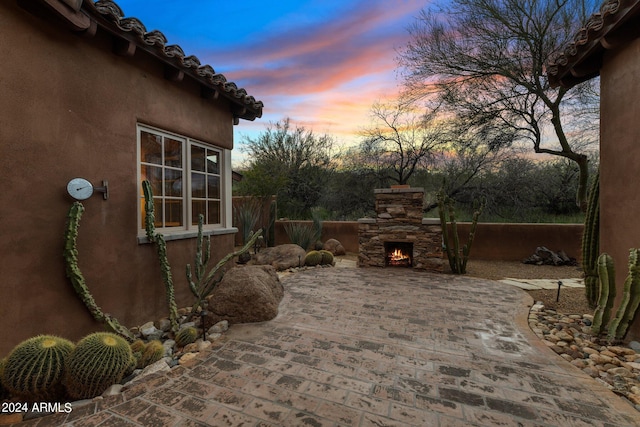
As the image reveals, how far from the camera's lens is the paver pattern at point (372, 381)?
1838mm

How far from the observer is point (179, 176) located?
13.4 ft

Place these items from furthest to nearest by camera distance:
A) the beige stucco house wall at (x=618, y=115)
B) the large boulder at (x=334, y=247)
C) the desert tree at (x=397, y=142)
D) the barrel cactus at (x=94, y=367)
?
the desert tree at (x=397, y=142) < the large boulder at (x=334, y=247) < the beige stucco house wall at (x=618, y=115) < the barrel cactus at (x=94, y=367)

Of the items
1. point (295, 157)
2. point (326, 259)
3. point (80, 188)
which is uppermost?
point (295, 157)

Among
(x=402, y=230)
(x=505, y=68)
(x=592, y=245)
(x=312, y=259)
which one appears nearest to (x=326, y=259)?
(x=312, y=259)

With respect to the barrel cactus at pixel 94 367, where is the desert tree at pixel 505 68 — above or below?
above

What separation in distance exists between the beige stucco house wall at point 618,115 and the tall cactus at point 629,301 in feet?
0.51

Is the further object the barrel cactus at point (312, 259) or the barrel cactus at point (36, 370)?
the barrel cactus at point (312, 259)

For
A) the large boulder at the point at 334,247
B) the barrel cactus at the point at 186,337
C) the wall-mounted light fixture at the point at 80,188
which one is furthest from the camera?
the large boulder at the point at 334,247

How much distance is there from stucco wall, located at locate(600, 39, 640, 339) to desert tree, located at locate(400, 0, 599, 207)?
2.90 m

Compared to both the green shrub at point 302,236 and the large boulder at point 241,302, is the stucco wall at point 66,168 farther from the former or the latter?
the green shrub at point 302,236

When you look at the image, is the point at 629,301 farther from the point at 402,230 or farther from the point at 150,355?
the point at 150,355

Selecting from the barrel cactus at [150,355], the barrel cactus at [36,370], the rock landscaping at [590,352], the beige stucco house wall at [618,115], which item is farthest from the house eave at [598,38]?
the barrel cactus at [36,370]

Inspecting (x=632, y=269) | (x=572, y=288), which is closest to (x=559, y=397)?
(x=632, y=269)

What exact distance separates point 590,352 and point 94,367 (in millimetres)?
4279
